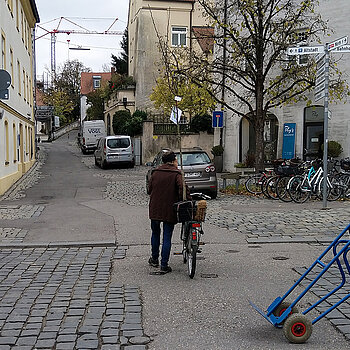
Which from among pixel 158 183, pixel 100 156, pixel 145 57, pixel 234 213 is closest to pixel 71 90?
pixel 145 57

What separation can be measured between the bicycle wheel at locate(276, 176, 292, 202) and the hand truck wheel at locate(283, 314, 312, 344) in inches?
422

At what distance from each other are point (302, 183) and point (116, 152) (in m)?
16.9

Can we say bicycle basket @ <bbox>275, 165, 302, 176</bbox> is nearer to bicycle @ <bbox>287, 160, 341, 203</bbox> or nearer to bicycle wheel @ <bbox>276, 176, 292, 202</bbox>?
bicycle wheel @ <bbox>276, 176, 292, 202</bbox>

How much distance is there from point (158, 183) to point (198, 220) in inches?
29.9

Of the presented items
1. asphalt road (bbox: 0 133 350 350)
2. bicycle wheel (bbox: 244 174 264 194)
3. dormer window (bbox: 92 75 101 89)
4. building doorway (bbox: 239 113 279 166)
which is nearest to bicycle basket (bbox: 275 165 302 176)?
asphalt road (bbox: 0 133 350 350)

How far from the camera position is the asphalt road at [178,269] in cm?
464

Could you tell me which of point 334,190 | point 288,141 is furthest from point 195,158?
point 288,141

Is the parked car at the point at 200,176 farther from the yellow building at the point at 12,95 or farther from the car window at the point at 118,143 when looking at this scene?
the car window at the point at 118,143

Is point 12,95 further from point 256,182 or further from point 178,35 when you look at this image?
point 178,35

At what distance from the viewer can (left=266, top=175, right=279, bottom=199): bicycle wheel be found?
50.1 feet

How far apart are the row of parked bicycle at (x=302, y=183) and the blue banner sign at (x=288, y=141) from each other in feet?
22.6

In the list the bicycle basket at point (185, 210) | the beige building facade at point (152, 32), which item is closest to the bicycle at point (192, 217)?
the bicycle basket at point (185, 210)

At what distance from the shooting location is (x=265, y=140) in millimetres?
24641

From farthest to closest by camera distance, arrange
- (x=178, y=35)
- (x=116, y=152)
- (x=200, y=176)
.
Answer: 1. (x=178, y=35)
2. (x=116, y=152)
3. (x=200, y=176)
